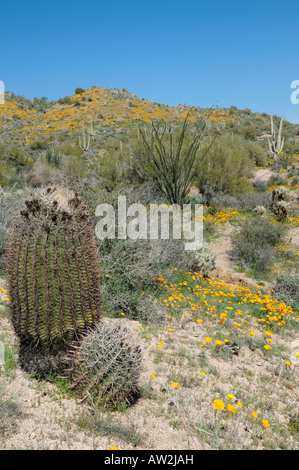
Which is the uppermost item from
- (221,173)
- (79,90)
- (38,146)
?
(79,90)

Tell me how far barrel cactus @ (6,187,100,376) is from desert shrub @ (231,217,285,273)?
247 inches

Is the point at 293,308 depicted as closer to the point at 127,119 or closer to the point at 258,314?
the point at 258,314

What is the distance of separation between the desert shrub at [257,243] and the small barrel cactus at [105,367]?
6.05 m

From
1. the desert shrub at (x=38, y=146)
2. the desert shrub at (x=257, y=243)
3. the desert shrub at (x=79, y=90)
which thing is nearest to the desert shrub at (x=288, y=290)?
the desert shrub at (x=257, y=243)

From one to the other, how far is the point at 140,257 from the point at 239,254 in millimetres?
4366

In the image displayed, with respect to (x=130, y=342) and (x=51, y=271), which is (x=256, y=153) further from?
(x=51, y=271)

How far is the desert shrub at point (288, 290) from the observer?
5.70m

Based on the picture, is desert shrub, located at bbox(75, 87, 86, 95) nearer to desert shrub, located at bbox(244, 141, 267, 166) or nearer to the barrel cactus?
desert shrub, located at bbox(244, 141, 267, 166)

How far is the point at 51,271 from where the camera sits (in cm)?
246

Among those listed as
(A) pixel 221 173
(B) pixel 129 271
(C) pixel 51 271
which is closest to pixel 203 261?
(B) pixel 129 271

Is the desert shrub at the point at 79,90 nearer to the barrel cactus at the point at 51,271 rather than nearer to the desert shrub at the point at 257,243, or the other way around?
the desert shrub at the point at 257,243

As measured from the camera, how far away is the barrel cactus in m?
2.46

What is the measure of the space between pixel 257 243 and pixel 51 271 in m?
7.57

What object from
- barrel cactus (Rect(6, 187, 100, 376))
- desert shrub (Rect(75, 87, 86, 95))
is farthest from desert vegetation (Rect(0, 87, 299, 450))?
desert shrub (Rect(75, 87, 86, 95))
